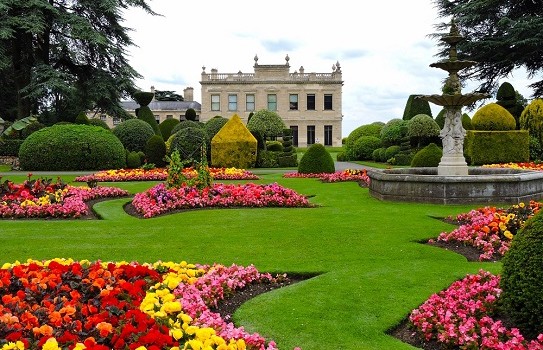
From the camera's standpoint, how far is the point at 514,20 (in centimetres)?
3250

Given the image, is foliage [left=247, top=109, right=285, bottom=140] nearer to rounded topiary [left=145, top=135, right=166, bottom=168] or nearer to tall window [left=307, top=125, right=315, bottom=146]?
rounded topiary [left=145, top=135, right=166, bottom=168]

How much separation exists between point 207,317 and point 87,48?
1297 inches

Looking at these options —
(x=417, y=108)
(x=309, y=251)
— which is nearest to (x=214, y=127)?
(x=417, y=108)

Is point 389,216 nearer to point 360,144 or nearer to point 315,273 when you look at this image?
point 315,273

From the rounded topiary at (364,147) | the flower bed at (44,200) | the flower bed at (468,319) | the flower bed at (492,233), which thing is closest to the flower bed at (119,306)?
the flower bed at (468,319)

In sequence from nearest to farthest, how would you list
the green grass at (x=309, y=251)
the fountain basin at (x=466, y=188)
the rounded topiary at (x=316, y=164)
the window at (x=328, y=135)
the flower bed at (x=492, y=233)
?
the green grass at (x=309, y=251)
the flower bed at (x=492, y=233)
the fountain basin at (x=466, y=188)
the rounded topiary at (x=316, y=164)
the window at (x=328, y=135)

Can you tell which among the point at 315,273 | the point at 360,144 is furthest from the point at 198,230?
Answer: the point at 360,144

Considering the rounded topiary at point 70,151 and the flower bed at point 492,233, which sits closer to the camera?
the flower bed at point 492,233

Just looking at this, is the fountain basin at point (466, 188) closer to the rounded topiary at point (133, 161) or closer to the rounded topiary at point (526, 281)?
the rounded topiary at point (526, 281)

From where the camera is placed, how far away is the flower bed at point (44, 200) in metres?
11.0

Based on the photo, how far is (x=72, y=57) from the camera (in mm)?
34219

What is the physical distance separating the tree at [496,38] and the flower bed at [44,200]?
26.9 m

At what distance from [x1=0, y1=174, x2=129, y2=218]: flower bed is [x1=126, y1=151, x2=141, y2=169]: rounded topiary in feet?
38.2

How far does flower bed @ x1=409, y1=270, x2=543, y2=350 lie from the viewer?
13.4 ft
